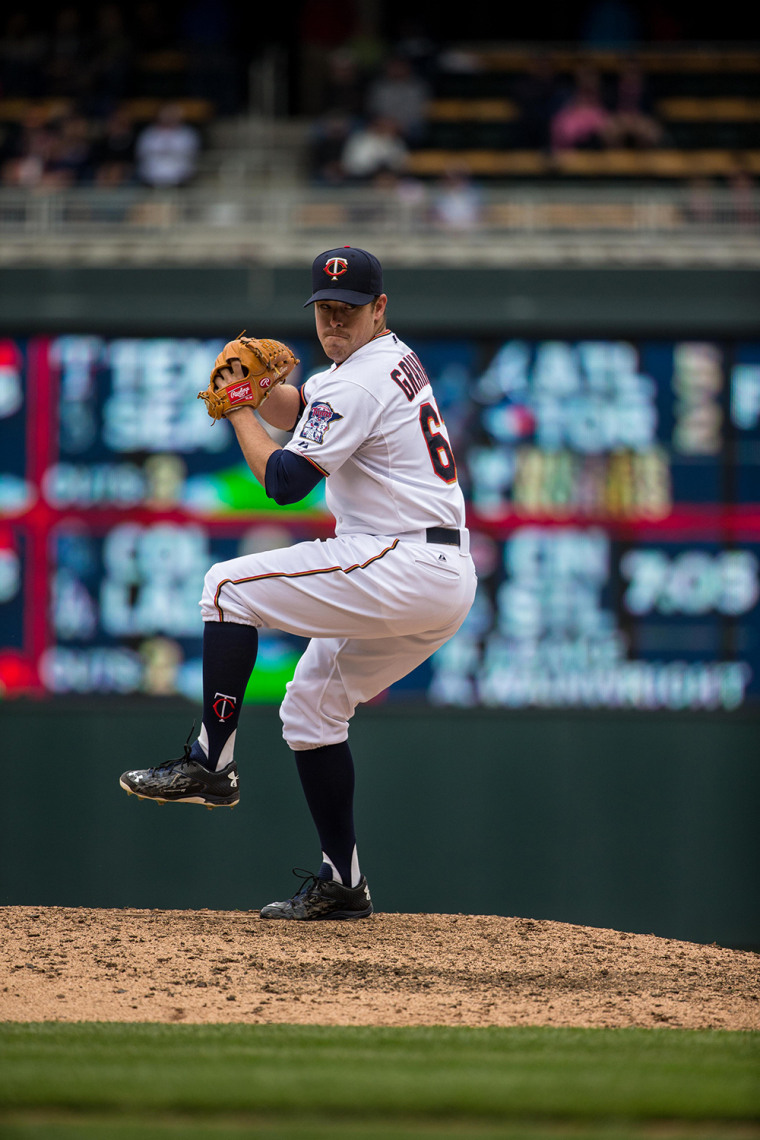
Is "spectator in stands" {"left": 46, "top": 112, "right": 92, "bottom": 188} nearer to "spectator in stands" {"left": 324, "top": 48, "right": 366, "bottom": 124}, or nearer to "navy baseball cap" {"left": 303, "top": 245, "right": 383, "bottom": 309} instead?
"spectator in stands" {"left": 324, "top": 48, "right": 366, "bottom": 124}

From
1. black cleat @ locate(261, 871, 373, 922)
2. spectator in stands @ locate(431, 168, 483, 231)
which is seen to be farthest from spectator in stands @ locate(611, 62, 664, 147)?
black cleat @ locate(261, 871, 373, 922)

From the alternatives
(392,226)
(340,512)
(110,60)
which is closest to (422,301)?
(392,226)

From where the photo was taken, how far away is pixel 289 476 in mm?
3703

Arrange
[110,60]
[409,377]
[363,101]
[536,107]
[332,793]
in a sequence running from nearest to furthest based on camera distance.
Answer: [409,377] → [332,793] → [536,107] → [363,101] → [110,60]

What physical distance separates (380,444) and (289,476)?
1.10 ft

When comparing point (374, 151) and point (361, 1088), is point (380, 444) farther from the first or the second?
point (374, 151)

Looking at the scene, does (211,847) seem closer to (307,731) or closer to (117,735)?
(117,735)

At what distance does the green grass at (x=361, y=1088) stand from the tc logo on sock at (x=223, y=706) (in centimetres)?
101

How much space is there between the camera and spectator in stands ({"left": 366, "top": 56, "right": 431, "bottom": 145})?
443 inches

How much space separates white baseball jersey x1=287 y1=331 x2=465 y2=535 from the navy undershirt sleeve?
0.07ft

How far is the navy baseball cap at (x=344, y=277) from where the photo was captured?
12.7ft

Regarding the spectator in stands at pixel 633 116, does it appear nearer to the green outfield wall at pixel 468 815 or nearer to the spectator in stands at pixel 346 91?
the spectator in stands at pixel 346 91

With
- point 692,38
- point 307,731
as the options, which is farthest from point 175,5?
point 307,731

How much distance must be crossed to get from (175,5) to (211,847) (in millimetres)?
11909
